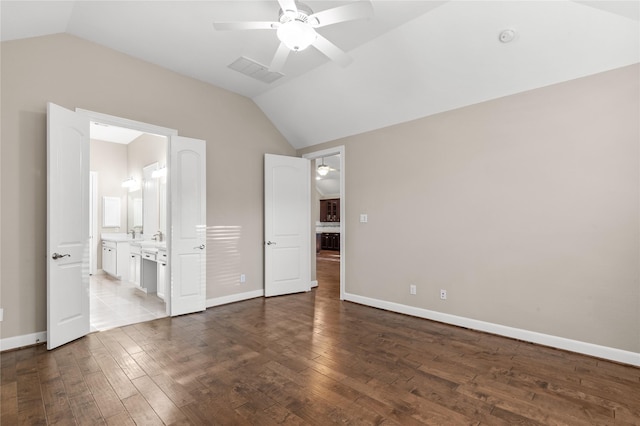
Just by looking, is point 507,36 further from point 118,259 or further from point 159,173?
point 118,259

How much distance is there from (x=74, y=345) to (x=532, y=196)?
5016 mm

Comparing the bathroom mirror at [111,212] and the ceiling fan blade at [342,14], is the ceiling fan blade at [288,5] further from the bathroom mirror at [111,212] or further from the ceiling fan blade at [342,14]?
the bathroom mirror at [111,212]

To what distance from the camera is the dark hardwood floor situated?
204 cm

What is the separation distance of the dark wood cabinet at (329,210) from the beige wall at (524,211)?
7.51 metres

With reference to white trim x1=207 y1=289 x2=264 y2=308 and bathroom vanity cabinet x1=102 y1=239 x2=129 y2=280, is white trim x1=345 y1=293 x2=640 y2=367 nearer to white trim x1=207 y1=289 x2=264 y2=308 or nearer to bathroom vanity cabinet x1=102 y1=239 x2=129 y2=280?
white trim x1=207 y1=289 x2=264 y2=308

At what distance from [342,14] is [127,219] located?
302 inches

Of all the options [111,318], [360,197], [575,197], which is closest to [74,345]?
[111,318]

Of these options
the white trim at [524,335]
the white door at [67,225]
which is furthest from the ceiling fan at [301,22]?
the white trim at [524,335]

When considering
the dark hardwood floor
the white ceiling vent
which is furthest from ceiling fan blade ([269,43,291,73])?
the dark hardwood floor

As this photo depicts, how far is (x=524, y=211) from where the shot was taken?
3.32m

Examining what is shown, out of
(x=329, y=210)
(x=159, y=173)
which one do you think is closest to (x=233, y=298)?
(x=159, y=173)

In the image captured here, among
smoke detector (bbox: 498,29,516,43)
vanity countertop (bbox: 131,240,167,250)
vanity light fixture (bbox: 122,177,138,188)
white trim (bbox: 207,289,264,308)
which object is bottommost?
white trim (bbox: 207,289,264,308)

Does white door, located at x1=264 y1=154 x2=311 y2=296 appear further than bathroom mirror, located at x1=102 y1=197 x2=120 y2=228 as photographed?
No

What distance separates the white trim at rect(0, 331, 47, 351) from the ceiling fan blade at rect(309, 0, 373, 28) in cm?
397
